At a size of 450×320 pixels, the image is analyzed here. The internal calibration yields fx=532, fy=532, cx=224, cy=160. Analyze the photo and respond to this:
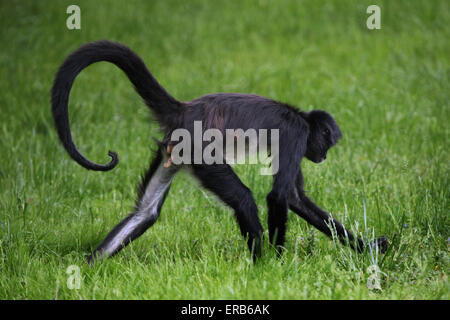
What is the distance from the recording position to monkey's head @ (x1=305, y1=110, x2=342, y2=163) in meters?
3.79

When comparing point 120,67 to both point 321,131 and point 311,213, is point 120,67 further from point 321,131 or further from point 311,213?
point 311,213

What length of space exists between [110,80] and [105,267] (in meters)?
5.39

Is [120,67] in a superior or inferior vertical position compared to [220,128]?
superior

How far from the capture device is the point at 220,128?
349 cm

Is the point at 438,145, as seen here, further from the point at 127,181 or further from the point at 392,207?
the point at 127,181

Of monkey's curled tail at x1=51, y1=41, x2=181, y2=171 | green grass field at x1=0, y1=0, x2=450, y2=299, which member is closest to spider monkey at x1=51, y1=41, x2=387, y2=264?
monkey's curled tail at x1=51, y1=41, x2=181, y2=171

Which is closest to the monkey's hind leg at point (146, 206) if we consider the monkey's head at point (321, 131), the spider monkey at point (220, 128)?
the spider monkey at point (220, 128)

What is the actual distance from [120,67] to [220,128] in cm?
78

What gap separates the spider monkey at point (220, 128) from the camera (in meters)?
3.33

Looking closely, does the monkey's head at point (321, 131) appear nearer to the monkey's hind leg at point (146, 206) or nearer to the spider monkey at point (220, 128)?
the spider monkey at point (220, 128)

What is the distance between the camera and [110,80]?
837 centimetres

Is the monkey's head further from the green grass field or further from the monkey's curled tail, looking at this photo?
the monkey's curled tail

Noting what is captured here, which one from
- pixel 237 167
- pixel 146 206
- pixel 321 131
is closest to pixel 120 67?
pixel 146 206

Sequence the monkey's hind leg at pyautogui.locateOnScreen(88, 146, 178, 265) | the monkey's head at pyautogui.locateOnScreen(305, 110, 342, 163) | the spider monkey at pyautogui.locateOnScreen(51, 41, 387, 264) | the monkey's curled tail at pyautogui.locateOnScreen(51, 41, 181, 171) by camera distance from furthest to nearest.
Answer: the monkey's head at pyautogui.locateOnScreen(305, 110, 342, 163) < the monkey's hind leg at pyautogui.locateOnScreen(88, 146, 178, 265) < the spider monkey at pyautogui.locateOnScreen(51, 41, 387, 264) < the monkey's curled tail at pyautogui.locateOnScreen(51, 41, 181, 171)
